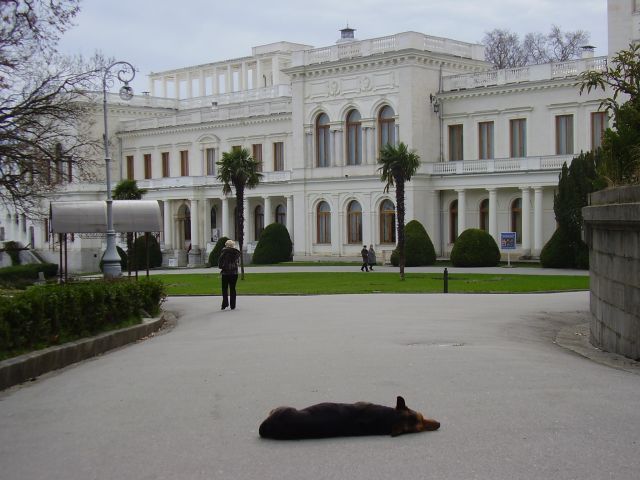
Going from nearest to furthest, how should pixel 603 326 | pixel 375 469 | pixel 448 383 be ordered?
pixel 375 469, pixel 448 383, pixel 603 326

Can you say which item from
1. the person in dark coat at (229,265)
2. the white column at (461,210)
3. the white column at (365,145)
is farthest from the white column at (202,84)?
the person in dark coat at (229,265)

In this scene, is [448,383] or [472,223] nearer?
[448,383]

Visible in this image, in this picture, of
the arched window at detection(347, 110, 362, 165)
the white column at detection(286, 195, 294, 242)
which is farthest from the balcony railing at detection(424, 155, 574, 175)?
the white column at detection(286, 195, 294, 242)

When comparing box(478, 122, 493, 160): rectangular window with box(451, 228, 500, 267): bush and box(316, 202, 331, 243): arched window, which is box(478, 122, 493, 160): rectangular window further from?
box(316, 202, 331, 243): arched window

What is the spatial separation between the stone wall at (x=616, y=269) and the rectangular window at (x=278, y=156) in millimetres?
57785

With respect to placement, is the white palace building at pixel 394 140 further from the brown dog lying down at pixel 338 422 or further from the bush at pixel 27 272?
the brown dog lying down at pixel 338 422

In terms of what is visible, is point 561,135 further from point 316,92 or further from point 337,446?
point 337,446

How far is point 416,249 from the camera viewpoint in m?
55.3

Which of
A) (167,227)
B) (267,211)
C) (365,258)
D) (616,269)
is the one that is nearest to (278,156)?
(267,211)

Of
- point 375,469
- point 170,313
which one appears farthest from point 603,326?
point 170,313

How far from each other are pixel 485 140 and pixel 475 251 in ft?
40.1

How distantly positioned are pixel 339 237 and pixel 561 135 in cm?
1599

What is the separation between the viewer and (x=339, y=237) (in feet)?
216

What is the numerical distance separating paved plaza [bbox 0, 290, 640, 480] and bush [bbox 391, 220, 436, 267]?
3619 cm
